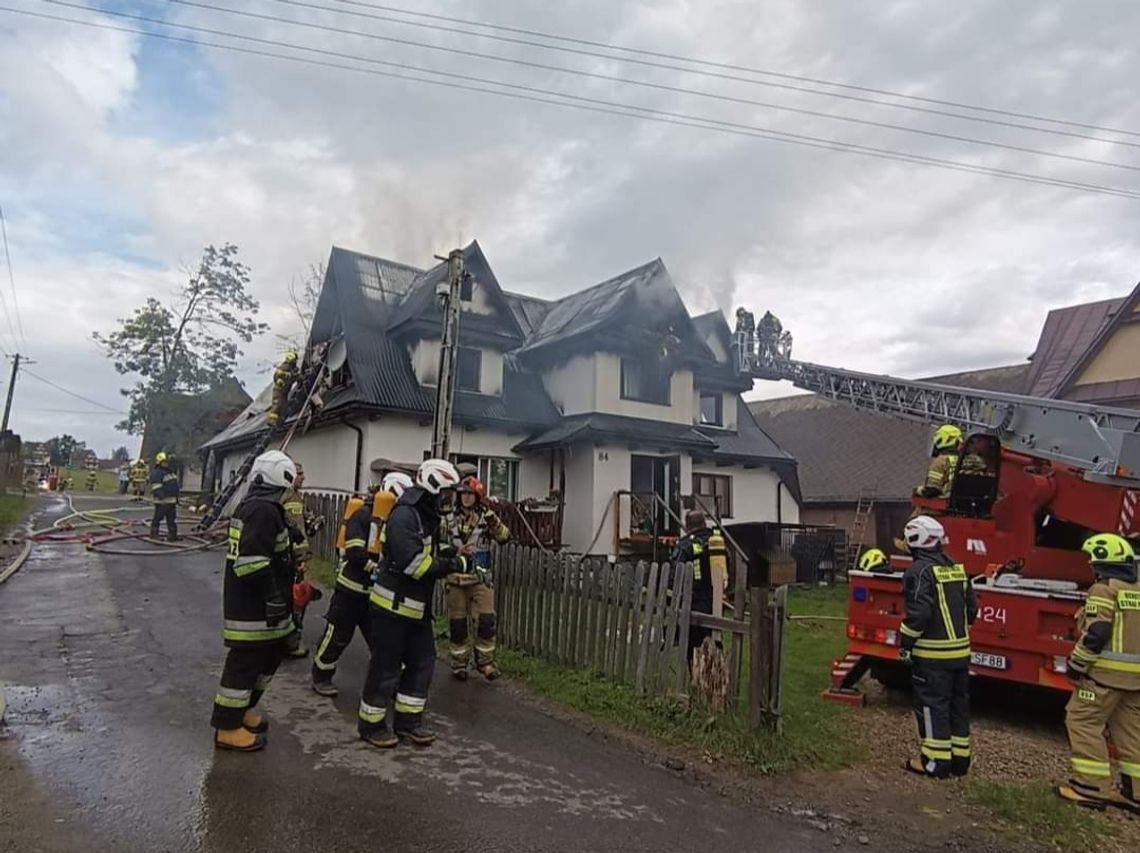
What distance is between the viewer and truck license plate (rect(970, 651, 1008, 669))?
5.99 metres

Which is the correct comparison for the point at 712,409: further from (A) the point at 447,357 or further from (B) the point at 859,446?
(A) the point at 447,357

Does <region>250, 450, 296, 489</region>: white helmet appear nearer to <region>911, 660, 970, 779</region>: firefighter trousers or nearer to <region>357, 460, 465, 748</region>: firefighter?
<region>357, 460, 465, 748</region>: firefighter

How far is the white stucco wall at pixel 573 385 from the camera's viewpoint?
16766 mm

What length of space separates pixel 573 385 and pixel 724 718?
12489mm

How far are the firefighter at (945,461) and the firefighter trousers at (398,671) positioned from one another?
5.29 metres

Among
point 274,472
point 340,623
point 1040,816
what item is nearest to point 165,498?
point 340,623

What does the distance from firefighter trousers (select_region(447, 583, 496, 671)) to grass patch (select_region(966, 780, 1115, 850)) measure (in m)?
3.97

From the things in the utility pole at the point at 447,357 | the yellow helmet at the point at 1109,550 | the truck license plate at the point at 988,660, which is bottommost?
the truck license plate at the point at 988,660

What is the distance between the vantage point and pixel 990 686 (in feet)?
21.5

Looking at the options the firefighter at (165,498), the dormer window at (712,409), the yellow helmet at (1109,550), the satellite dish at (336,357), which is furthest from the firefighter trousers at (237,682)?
the dormer window at (712,409)

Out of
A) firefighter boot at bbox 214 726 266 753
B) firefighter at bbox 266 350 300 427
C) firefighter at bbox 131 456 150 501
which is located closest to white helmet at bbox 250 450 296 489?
firefighter boot at bbox 214 726 266 753

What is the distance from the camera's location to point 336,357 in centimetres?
1719

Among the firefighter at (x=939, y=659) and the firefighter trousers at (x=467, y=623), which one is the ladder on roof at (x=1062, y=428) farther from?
the firefighter trousers at (x=467, y=623)

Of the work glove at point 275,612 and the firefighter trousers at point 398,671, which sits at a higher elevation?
the work glove at point 275,612
